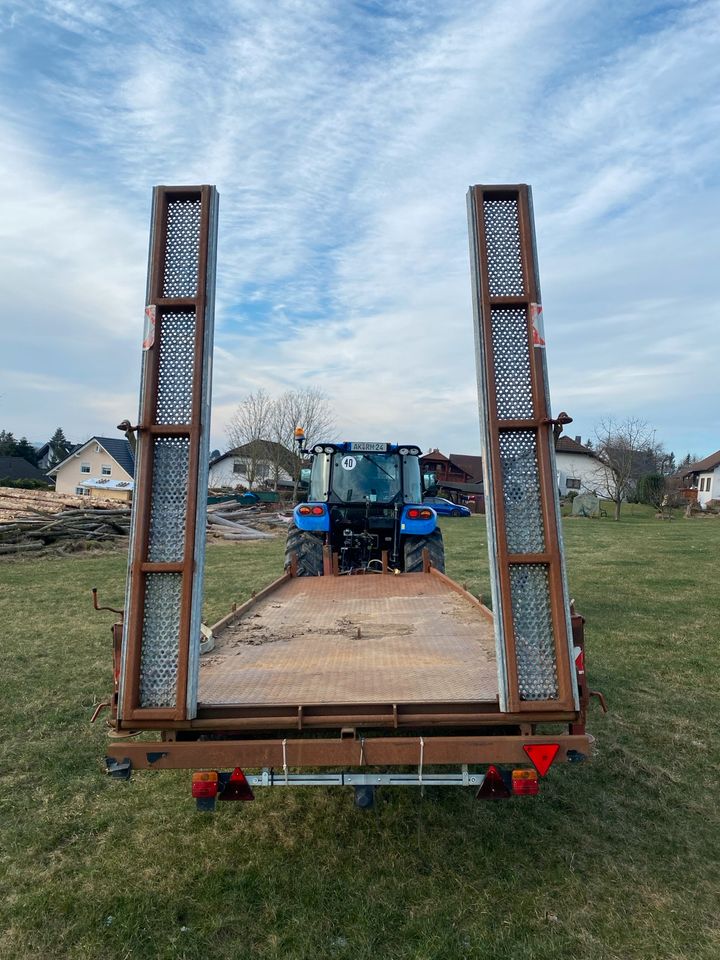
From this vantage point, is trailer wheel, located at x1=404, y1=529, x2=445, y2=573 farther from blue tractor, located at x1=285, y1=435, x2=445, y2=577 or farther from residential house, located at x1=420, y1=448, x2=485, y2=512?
residential house, located at x1=420, y1=448, x2=485, y2=512

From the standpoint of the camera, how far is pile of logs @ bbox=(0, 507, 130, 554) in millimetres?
15359

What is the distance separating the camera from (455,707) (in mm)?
2773

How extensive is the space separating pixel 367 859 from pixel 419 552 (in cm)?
464

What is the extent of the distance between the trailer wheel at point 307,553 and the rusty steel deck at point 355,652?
Answer: 71.6 inches

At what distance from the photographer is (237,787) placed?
270 cm

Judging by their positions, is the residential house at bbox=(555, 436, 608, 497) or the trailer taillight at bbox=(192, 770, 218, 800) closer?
the trailer taillight at bbox=(192, 770, 218, 800)

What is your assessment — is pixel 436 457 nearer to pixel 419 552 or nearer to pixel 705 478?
pixel 705 478

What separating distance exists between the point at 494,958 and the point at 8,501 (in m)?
19.1

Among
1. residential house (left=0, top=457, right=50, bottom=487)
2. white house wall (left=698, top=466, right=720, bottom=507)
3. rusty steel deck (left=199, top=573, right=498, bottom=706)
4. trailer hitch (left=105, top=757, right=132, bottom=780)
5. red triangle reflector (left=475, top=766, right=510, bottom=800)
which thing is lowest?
red triangle reflector (left=475, top=766, right=510, bottom=800)

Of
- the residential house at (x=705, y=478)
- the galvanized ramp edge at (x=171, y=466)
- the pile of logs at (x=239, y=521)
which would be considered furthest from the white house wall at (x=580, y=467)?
the galvanized ramp edge at (x=171, y=466)

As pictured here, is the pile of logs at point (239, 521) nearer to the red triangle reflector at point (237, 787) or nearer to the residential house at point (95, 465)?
the residential house at point (95, 465)

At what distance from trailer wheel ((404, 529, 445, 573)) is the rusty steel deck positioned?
183 cm

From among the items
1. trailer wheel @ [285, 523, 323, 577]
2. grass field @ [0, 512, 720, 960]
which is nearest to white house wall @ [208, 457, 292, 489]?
trailer wheel @ [285, 523, 323, 577]

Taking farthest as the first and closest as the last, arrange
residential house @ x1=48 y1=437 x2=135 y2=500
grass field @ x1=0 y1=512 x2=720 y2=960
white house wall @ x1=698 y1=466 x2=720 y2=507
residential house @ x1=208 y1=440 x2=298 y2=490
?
white house wall @ x1=698 y1=466 x2=720 y2=507 < residential house @ x1=48 y1=437 x2=135 y2=500 < residential house @ x1=208 y1=440 x2=298 y2=490 < grass field @ x1=0 y1=512 x2=720 y2=960
